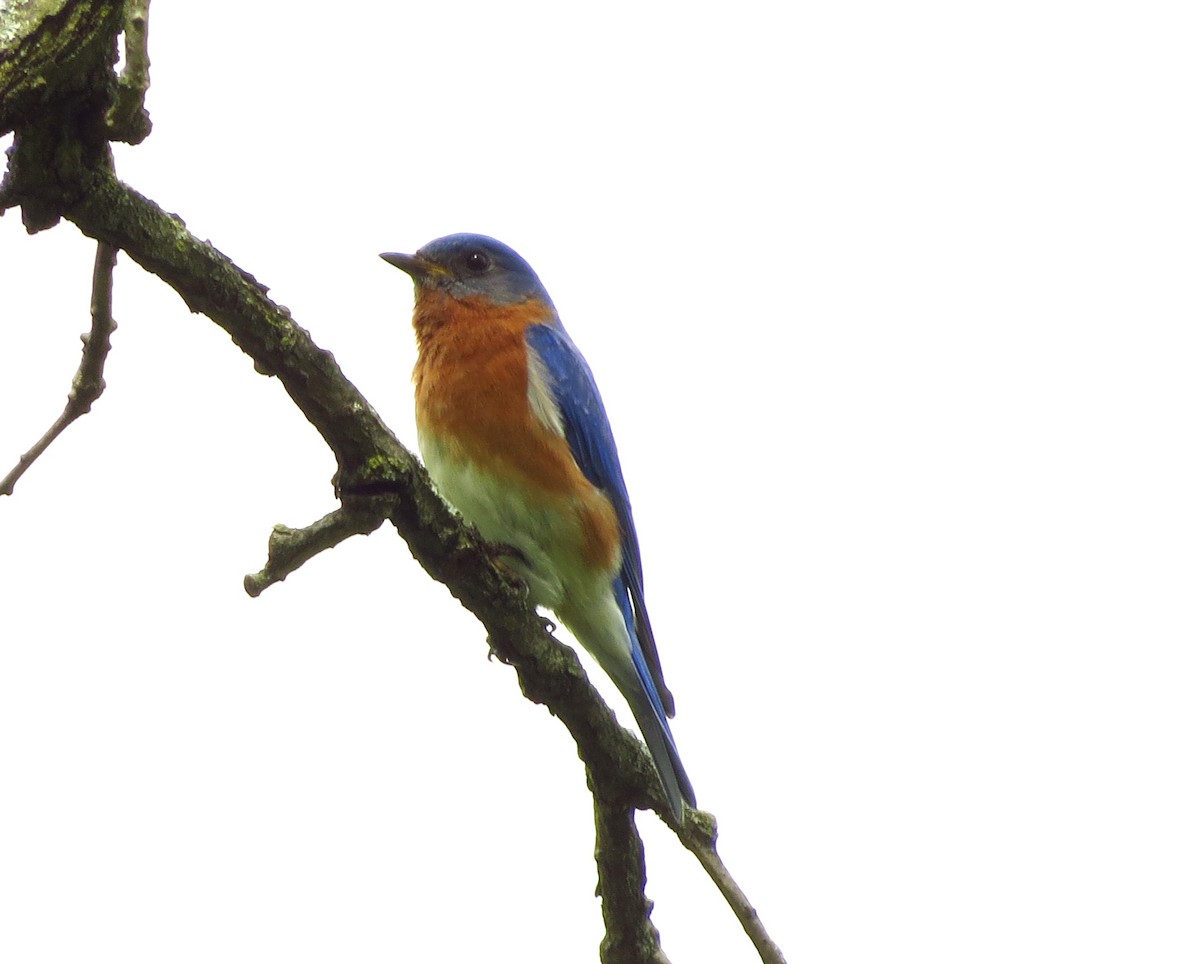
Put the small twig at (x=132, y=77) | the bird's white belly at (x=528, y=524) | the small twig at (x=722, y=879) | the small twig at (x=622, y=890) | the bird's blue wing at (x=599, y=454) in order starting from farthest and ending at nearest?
the bird's blue wing at (x=599, y=454), the bird's white belly at (x=528, y=524), the small twig at (x=622, y=890), the small twig at (x=722, y=879), the small twig at (x=132, y=77)

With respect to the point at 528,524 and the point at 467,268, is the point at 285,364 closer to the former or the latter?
the point at 528,524

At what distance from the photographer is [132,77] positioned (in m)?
3.77

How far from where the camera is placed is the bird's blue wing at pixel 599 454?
24.3 ft

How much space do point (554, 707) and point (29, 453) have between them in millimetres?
2280

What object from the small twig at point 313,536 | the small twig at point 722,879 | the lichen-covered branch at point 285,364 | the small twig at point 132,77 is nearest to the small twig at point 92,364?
the lichen-covered branch at point 285,364

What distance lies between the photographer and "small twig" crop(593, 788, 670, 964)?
19.7ft

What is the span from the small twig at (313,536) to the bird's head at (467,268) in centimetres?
375

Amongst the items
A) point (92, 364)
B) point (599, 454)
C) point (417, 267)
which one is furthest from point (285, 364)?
point (417, 267)

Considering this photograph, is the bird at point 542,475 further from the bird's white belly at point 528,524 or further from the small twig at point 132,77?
the small twig at point 132,77

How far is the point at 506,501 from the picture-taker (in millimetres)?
6980

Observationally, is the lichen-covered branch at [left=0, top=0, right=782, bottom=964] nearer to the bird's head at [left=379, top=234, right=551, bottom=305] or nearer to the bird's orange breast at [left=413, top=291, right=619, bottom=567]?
the bird's orange breast at [left=413, top=291, right=619, bottom=567]

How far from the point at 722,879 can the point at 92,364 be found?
3263 mm

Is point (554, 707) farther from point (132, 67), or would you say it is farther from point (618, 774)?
point (132, 67)

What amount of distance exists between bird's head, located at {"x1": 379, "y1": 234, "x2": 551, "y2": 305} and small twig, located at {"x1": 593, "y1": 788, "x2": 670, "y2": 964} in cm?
338
